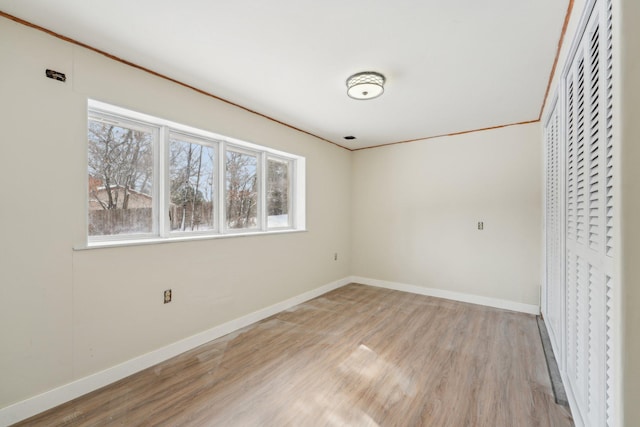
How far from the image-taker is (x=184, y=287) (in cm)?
252

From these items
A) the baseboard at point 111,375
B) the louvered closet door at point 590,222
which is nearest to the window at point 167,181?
the baseboard at point 111,375

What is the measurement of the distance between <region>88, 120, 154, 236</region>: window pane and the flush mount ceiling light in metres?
1.84

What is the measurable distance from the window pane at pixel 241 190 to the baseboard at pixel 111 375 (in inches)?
43.0

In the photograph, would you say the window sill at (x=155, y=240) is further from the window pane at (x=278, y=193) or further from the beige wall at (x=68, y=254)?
the window pane at (x=278, y=193)

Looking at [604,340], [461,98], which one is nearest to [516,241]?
[461,98]

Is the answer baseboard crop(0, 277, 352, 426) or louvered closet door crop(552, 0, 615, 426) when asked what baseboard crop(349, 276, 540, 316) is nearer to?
louvered closet door crop(552, 0, 615, 426)

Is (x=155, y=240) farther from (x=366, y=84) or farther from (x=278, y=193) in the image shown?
(x=366, y=84)

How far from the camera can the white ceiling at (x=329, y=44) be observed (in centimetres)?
160

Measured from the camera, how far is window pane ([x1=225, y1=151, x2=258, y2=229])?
3129 mm

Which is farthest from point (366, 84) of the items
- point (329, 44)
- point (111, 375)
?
point (111, 375)

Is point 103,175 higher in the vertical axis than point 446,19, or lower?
lower

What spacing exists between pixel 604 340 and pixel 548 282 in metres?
2.17

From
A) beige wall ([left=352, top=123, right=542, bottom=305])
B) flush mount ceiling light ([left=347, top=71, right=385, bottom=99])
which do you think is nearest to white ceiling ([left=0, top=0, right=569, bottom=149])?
flush mount ceiling light ([left=347, top=71, right=385, bottom=99])

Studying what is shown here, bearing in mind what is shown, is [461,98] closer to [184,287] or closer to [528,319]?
[528,319]
